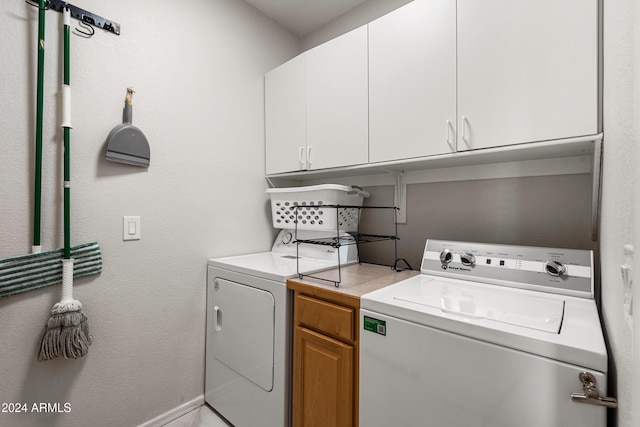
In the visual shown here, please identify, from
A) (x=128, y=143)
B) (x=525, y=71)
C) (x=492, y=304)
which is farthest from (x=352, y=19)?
(x=492, y=304)

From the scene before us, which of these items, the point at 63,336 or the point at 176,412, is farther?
the point at 176,412

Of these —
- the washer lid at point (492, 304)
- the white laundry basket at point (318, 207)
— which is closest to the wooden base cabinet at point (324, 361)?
the washer lid at point (492, 304)

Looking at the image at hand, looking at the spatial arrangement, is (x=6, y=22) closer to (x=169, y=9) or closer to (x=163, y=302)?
(x=169, y=9)

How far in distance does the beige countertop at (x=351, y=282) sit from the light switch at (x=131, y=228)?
2.92 feet

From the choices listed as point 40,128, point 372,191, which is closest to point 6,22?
point 40,128

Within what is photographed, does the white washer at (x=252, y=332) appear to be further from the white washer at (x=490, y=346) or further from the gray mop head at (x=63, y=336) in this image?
the gray mop head at (x=63, y=336)

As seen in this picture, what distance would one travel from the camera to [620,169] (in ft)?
2.25

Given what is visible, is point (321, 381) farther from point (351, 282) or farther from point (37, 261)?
point (37, 261)

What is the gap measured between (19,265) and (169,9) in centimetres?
153

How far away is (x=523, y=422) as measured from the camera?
77 cm

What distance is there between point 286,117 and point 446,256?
1.37 metres

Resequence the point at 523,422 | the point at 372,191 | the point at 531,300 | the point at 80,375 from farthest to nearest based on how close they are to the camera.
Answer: the point at 372,191 < the point at 80,375 < the point at 531,300 < the point at 523,422

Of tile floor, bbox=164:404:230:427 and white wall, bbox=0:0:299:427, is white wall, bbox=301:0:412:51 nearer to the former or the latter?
white wall, bbox=0:0:299:427

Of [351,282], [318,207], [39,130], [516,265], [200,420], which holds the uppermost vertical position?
[39,130]
